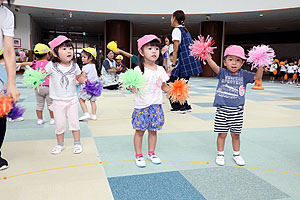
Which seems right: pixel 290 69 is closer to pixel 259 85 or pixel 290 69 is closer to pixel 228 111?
pixel 259 85

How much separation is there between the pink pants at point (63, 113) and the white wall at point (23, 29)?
17.1 metres

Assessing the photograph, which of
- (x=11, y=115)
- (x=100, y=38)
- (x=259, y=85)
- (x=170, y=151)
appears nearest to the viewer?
(x=11, y=115)

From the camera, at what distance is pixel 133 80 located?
8.43 ft

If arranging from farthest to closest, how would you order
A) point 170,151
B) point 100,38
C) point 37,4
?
point 100,38 < point 37,4 < point 170,151

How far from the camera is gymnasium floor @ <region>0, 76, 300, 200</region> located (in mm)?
2221

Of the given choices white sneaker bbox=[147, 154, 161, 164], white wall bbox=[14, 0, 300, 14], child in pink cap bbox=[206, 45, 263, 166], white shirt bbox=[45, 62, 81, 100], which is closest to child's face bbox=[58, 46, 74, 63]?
white shirt bbox=[45, 62, 81, 100]

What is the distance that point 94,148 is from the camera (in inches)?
132

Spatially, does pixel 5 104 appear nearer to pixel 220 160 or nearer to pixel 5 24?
pixel 5 24

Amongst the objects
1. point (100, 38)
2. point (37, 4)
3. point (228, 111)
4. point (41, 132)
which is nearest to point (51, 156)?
point (41, 132)

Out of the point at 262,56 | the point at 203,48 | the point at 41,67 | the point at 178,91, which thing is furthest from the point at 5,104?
the point at 262,56

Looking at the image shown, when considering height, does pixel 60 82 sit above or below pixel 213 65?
below

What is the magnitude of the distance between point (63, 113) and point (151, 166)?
1313 mm

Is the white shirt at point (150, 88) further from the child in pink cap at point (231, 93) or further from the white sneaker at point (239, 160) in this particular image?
the white sneaker at point (239, 160)

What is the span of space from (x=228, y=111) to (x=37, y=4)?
14904mm
